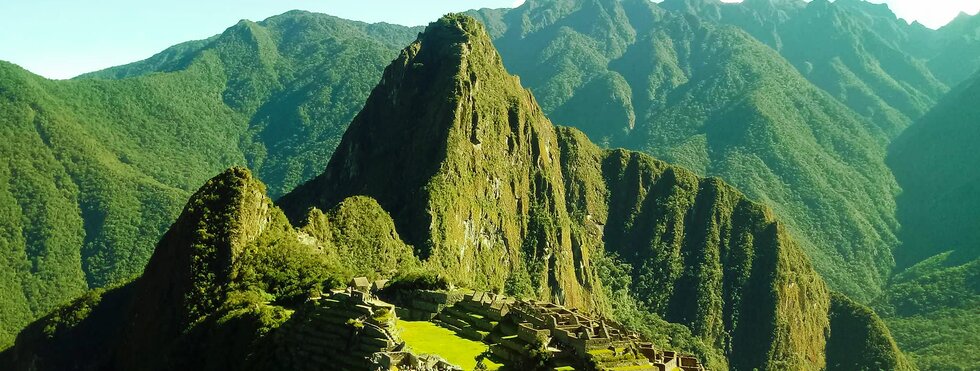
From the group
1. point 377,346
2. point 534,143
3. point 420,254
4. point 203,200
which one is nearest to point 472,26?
point 534,143

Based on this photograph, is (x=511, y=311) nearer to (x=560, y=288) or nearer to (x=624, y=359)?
(x=624, y=359)

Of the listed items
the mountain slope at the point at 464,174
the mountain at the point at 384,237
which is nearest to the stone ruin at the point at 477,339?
the mountain at the point at 384,237

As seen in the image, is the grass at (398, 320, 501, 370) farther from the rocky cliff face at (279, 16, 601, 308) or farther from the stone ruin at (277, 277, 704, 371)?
the rocky cliff face at (279, 16, 601, 308)

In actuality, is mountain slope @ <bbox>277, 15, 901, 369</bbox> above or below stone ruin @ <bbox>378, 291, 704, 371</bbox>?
above

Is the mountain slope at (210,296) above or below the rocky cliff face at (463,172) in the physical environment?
below

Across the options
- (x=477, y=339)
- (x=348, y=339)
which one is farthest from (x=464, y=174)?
(x=348, y=339)

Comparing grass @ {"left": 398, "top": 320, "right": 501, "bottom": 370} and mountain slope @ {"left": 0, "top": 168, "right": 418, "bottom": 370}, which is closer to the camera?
grass @ {"left": 398, "top": 320, "right": 501, "bottom": 370}

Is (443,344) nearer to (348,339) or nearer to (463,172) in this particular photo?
(348,339)

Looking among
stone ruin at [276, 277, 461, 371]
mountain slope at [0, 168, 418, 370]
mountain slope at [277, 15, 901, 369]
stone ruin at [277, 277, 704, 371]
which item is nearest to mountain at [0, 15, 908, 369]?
mountain slope at [0, 168, 418, 370]

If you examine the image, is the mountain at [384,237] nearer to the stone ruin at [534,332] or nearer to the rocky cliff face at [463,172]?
the rocky cliff face at [463,172]
